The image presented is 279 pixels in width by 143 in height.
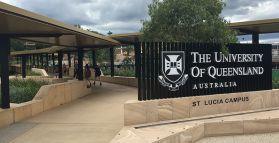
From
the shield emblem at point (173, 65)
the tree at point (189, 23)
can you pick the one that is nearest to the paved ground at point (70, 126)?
the shield emblem at point (173, 65)

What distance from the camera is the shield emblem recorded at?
37.6 ft

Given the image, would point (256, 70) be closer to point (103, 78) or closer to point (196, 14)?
point (196, 14)

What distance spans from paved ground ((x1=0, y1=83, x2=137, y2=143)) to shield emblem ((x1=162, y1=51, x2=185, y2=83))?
193 cm

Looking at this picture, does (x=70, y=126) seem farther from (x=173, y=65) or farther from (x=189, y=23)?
(x=189, y=23)

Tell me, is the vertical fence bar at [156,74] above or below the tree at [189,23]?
below

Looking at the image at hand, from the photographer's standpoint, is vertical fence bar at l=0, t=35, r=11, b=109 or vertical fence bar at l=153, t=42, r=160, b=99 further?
vertical fence bar at l=0, t=35, r=11, b=109

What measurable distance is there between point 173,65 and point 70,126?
11.4ft

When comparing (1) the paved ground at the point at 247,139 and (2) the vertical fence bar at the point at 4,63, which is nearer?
(1) the paved ground at the point at 247,139

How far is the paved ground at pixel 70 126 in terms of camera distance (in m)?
8.98

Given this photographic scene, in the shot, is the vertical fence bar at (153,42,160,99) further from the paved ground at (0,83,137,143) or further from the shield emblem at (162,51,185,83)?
the paved ground at (0,83,137,143)

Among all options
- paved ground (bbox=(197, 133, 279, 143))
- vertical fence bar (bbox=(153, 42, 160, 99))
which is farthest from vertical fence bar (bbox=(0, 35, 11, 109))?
paved ground (bbox=(197, 133, 279, 143))

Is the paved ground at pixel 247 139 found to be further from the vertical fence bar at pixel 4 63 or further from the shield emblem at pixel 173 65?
the vertical fence bar at pixel 4 63

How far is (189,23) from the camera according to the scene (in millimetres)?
13398

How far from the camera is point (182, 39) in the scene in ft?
44.3
